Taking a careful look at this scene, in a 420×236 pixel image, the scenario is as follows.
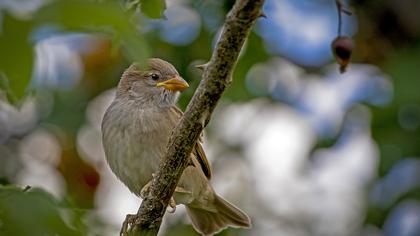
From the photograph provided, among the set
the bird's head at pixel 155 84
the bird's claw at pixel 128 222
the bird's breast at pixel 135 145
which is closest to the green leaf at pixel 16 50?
the bird's claw at pixel 128 222

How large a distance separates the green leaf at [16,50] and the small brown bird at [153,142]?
2.70m

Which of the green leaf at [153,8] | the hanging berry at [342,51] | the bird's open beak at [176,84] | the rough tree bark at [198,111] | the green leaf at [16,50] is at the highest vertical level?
the bird's open beak at [176,84]

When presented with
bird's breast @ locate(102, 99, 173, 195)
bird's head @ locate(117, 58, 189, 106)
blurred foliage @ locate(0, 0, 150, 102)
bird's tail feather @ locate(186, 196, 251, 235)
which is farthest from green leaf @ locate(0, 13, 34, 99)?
bird's tail feather @ locate(186, 196, 251, 235)

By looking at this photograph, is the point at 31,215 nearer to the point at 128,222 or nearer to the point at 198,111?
the point at 198,111

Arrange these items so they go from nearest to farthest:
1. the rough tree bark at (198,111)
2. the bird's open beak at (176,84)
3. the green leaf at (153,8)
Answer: the rough tree bark at (198,111) < the green leaf at (153,8) < the bird's open beak at (176,84)

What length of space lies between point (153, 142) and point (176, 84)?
0.35 meters

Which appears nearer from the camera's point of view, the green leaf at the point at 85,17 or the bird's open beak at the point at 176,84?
the green leaf at the point at 85,17

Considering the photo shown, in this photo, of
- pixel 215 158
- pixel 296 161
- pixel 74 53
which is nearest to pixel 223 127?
pixel 215 158

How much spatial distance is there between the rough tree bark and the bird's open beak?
5.40ft

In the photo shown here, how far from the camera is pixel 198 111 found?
9.45ft

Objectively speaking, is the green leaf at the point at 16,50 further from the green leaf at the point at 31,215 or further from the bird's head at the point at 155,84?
the bird's head at the point at 155,84

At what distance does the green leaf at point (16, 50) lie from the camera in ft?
6.60

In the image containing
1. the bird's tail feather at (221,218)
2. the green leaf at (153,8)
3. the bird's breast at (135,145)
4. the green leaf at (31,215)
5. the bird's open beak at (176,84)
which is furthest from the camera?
the bird's tail feather at (221,218)

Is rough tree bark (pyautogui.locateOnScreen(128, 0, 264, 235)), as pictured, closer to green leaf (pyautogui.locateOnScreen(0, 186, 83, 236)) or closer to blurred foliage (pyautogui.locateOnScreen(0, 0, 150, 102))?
blurred foliage (pyautogui.locateOnScreen(0, 0, 150, 102))
